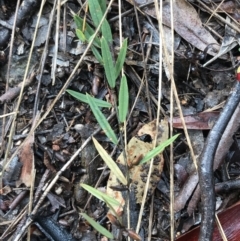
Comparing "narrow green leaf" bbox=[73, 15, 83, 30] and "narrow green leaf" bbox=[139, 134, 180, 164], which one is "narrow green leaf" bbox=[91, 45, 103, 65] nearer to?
"narrow green leaf" bbox=[73, 15, 83, 30]

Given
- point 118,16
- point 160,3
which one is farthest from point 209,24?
point 118,16

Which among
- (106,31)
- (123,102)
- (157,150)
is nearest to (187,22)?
(106,31)

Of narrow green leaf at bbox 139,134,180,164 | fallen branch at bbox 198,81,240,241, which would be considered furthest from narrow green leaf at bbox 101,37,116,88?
fallen branch at bbox 198,81,240,241

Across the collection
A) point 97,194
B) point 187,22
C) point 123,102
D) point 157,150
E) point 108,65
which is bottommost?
point 97,194

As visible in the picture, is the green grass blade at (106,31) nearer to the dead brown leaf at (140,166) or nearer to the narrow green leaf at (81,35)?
Result: the narrow green leaf at (81,35)

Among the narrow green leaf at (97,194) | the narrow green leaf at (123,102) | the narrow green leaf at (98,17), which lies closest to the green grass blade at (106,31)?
the narrow green leaf at (98,17)

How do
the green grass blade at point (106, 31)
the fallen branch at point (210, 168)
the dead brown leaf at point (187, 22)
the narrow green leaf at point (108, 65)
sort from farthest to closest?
the dead brown leaf at point (187, 22), the green grass blade at point (106, 31), the narrow green leaf at point (108, 65), the fallen branch at point (210, 168)

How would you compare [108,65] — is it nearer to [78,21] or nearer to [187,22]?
[78,21]
